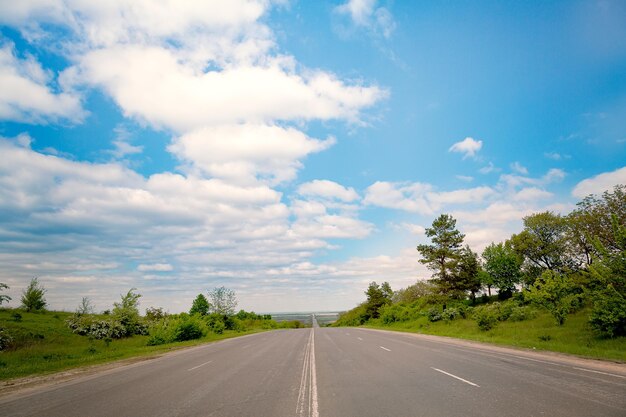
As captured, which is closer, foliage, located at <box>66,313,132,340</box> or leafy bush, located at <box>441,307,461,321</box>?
foliage, located at <box>66,313,132,340</box>

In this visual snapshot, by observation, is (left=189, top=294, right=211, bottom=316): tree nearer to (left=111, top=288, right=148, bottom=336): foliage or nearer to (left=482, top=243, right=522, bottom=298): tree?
(left=111, top=288, right=148, bottom=336): foliage

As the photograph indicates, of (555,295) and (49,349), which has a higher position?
(555,295)

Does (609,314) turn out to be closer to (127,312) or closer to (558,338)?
(558,338)

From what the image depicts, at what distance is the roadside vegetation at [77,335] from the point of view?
58.1ft

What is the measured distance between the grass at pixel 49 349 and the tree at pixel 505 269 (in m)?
60.4

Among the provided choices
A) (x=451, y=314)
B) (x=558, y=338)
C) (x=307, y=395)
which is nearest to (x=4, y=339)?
(x=307, y=395)

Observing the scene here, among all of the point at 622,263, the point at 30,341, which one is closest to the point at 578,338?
the point at 622,263

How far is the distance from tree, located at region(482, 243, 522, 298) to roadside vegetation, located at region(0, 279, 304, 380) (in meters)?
53.9

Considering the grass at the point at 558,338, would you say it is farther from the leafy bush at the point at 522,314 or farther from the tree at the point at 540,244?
the tree at the point at 540,244

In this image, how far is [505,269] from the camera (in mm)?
61219

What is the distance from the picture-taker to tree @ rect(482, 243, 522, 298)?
60125 mm

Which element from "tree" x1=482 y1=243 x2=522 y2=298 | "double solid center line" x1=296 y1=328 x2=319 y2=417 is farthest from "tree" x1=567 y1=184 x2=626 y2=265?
"double solid center line" x1=296 y1=328 x2=319 y2=417

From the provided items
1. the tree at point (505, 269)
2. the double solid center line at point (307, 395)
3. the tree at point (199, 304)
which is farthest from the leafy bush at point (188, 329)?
the tree at point (505, 269)

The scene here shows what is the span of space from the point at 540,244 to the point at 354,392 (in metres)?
61.7
